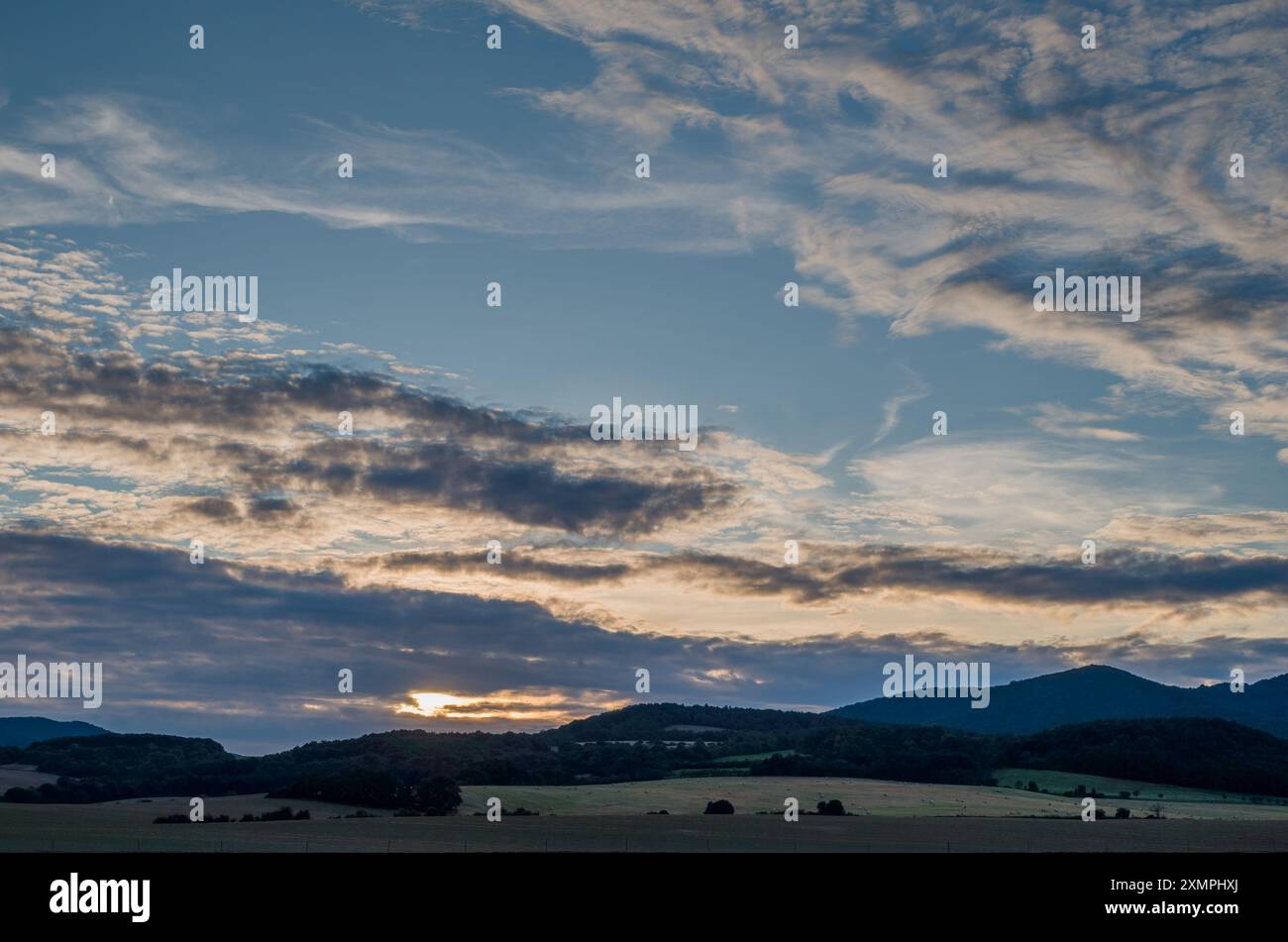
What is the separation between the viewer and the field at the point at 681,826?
282 feet

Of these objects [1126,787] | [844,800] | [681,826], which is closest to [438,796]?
[681,826]

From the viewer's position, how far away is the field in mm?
86000

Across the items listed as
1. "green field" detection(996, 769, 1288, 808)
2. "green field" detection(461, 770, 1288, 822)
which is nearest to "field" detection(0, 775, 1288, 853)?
"green field" detection(461, 770, 1288, 822)

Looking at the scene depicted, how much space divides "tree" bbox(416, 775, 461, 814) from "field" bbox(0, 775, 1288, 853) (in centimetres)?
230

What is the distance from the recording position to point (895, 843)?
91688mm

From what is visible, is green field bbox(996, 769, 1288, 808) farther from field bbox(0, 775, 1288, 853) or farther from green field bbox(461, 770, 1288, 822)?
field bbox(0, 775, 1288, 853)

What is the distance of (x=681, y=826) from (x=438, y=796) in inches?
1585

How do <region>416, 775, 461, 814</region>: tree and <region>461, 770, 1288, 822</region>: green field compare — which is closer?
<region>416, 775, 461, 814</region>: tree

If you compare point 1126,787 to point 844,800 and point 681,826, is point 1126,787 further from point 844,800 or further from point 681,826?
point 681,826

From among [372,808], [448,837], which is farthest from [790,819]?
[372,808]

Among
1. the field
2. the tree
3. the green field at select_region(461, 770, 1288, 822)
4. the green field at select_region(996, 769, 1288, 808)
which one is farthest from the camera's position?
the green field at select_region(996, 769, 1288, 808)
